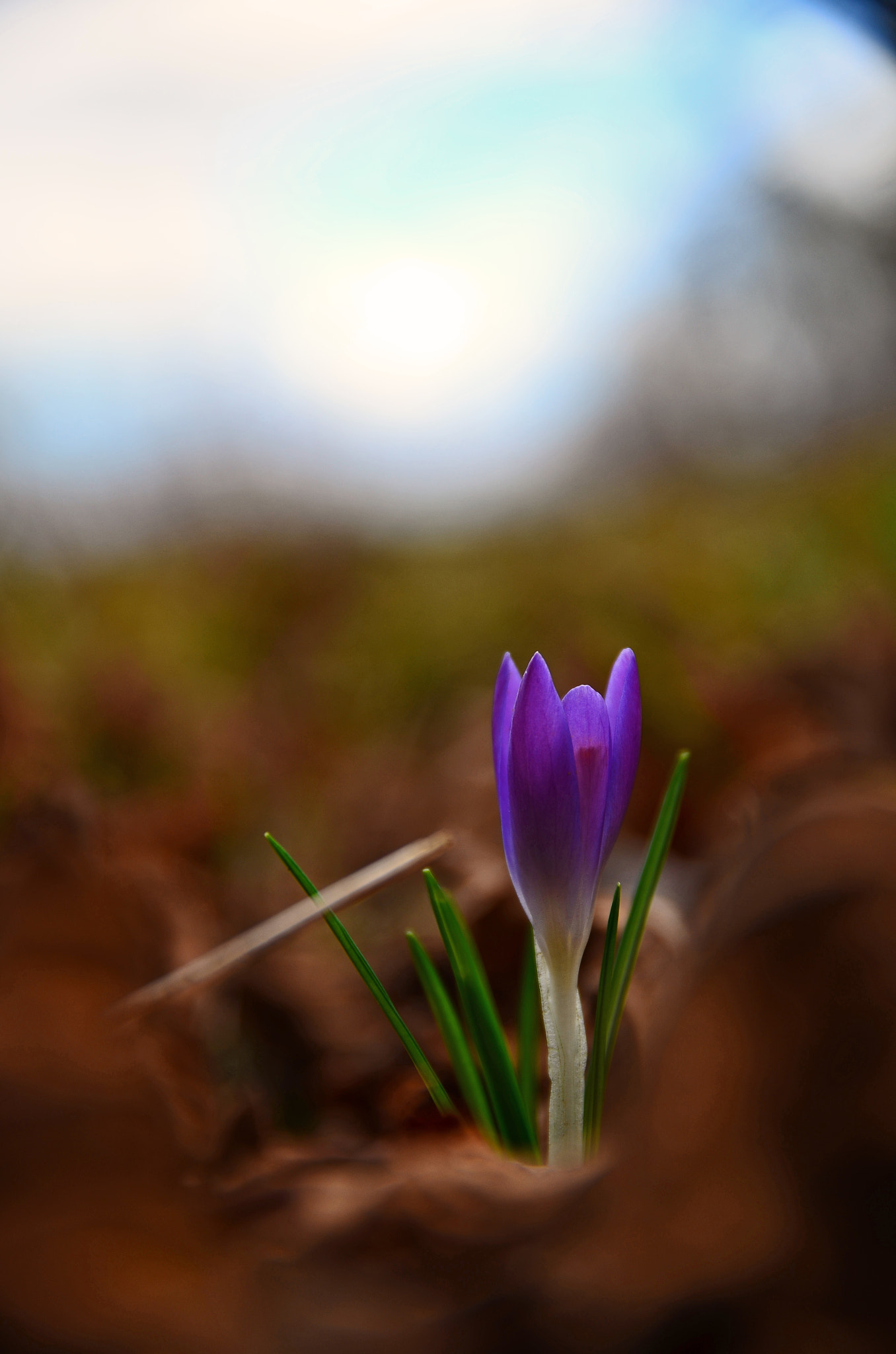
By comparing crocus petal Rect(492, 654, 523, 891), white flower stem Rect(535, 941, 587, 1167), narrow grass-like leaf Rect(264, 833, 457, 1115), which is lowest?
white flower stem Rect(535, 941, 587, 1167)

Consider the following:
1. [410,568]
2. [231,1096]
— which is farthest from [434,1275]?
[410,568]

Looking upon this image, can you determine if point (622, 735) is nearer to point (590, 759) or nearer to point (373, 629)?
point (590, 759)

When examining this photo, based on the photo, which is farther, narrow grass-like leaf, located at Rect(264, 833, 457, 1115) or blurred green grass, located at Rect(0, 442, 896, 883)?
blurred green grass, located at Rect(0, 442, 896, 883)

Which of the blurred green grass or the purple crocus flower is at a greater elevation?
the blurred green grass

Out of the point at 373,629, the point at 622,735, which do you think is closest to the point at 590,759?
the point at 622,735

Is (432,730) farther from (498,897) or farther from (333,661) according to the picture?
(498,897)

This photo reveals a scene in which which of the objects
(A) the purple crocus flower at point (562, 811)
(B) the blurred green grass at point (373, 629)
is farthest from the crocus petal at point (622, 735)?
(B) the blurred green grass at point (373, 629)

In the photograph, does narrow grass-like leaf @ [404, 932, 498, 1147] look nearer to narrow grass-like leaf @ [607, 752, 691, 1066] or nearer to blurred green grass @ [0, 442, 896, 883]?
narrow grass-like leaf @ [607, 752, 691, 1066]

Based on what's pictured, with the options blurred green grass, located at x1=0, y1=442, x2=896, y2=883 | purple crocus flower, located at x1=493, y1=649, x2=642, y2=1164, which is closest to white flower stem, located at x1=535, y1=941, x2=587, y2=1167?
purple crocus flower, located at x1=493, y1=649, x2=642, y2=1164
